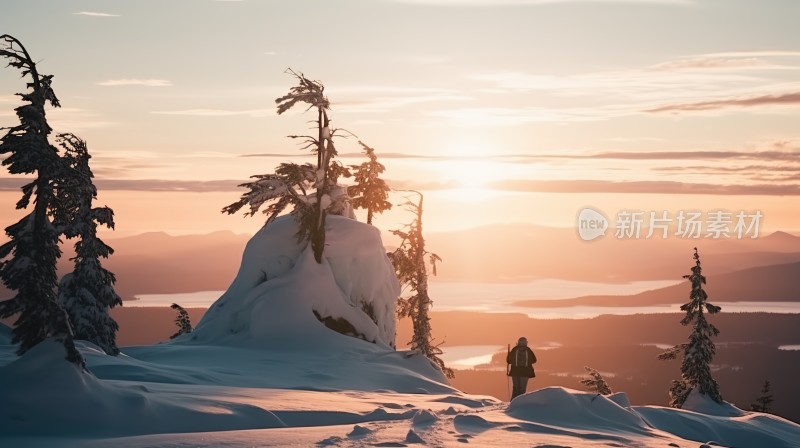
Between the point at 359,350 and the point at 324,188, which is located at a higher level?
the point at 324,188

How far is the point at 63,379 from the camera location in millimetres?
15281

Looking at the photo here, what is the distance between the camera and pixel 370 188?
49125mm

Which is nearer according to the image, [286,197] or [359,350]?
[359,350]

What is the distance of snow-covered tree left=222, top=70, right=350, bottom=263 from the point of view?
36.9 meters

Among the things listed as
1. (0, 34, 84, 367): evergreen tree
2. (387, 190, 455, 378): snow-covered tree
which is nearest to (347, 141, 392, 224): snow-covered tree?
(387, 190, 455, 378): snow-covered tree

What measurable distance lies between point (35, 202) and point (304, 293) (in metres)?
16.0

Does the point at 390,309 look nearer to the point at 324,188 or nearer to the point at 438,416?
the point at 324,188

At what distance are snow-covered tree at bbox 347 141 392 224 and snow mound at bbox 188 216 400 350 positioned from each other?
31.2ft

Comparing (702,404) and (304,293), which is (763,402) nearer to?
(702,404)

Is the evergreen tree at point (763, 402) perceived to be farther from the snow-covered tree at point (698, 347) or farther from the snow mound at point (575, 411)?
the snow mound at point (575, 411)

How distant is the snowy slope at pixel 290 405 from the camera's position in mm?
14414

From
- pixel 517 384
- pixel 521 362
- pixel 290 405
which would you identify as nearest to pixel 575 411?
pixel 290 405

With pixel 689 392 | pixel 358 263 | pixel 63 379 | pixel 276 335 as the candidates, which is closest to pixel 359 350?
pixel 276 335

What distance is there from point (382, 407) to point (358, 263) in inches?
767
